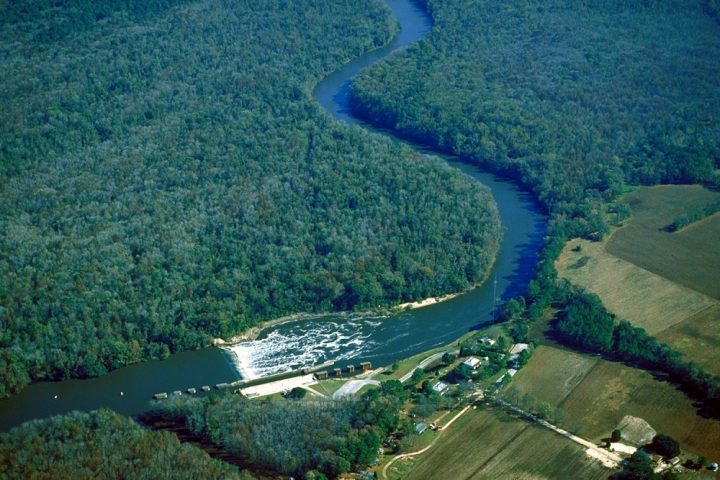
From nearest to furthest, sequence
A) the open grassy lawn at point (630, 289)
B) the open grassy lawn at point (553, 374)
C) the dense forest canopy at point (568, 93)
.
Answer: the open grassy lawn at point (553, 374) < the open grassy lawn at point (630, 289) < the dense forest canopy at point (568, 93)

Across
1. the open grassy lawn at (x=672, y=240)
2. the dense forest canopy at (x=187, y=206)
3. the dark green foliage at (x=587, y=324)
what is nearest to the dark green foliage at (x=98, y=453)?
the dense forest canopy at (x=187, y=206)

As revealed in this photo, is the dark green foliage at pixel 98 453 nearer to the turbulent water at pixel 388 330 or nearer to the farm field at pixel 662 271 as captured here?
the turbulent water at pixel 388 330

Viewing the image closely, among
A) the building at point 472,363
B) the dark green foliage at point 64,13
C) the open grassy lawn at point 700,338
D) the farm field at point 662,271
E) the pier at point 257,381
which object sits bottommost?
the open grassy lawn at point 700,338

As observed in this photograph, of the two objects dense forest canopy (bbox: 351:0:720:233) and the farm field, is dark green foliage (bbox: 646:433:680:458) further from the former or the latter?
dense forest canopy (bbox: 351:0:720:233)

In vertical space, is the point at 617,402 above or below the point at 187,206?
below

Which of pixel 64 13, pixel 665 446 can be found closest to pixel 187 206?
pixel 665 446

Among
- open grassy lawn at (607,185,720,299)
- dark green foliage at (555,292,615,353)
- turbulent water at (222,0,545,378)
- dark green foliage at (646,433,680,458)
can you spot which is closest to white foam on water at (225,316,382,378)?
turbulent water at (222,0,545,378)

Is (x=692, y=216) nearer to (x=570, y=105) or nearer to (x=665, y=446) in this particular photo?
(x=570, y=105)
